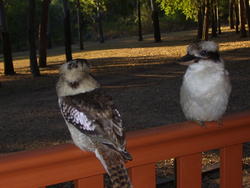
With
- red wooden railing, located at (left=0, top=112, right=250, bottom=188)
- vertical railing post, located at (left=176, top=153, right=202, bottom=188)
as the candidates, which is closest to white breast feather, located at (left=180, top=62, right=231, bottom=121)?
red wooden railing, located at (left=0, top=112, right=250, bottom=188)

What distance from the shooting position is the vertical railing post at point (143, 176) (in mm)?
2221

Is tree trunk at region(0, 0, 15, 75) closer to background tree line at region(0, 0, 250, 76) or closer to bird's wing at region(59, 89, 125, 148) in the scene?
background tree line at region(0, 0, 250, 76)

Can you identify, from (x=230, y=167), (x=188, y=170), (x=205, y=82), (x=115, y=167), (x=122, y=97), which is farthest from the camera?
(x=122, y=97)

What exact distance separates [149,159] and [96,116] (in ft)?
1.03

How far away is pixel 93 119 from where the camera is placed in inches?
87.8

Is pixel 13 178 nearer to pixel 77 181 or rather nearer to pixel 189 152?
pixel 77 181

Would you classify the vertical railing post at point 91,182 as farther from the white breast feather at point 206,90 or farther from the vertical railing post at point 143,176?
the white breast feather at point 206,90

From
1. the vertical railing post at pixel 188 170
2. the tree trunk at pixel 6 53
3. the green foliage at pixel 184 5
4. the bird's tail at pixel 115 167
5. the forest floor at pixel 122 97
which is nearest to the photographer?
the bird's tail at pixel 115 167

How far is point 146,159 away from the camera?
2213mm

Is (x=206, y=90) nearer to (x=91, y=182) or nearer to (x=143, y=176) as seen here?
(x=143, y=176)

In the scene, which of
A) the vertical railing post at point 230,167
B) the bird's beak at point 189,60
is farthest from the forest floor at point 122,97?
the vertical railing post at point 230,167

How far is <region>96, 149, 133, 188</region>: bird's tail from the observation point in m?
2.05

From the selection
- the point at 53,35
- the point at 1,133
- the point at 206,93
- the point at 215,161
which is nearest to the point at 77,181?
the point at 206,93

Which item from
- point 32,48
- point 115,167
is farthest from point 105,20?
point 115,167
